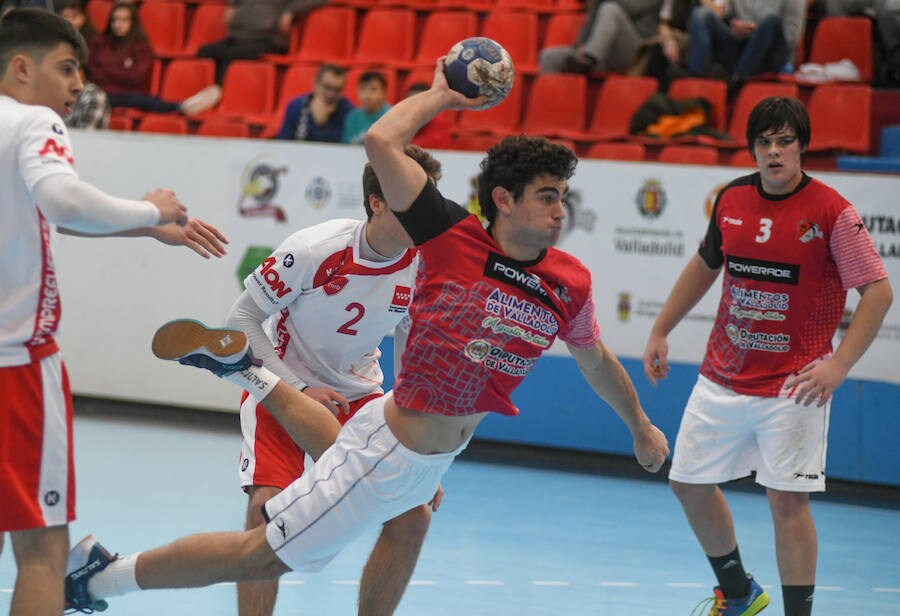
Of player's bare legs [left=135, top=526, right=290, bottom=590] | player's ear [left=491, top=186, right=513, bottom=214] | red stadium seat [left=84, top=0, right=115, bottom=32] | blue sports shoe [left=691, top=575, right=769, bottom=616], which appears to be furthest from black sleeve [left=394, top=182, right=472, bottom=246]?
red stadium seat [left=84, top=0, right=115, bottom=32]

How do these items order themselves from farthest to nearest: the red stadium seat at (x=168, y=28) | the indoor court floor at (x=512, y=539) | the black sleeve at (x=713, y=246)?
the red stadium seat at (x=168, y=28), the indoor court floor at (x=512, y=539), the black sleeve at (x=713, y=246)

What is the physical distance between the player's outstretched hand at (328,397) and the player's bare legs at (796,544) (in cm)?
184

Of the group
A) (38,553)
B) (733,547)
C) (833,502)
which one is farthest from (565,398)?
(38,553)

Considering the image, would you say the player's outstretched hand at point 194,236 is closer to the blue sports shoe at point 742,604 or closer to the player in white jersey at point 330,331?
the player in white jersey at point 330,331

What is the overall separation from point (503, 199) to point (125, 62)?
9394 mm

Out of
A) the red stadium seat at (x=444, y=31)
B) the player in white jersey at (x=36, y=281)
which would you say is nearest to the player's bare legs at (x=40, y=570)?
the player in white jersey at (x=36, y=281)

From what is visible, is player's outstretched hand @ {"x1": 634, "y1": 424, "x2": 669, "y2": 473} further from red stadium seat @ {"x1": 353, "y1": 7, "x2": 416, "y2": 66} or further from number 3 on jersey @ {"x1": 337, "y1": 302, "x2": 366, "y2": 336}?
red stadium seat @ {"x1": 353, "y1": 7, "x2": 416, "y2": 66}

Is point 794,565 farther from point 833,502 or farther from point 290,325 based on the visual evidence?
point 833,502

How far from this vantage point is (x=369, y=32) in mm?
12547

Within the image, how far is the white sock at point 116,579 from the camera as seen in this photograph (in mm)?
4328

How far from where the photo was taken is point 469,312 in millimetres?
4094

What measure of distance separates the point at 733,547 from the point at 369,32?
8.04 m

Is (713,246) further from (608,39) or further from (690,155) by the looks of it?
(608,39)

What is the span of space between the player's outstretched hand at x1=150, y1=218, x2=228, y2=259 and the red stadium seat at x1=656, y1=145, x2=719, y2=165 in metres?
5.94
